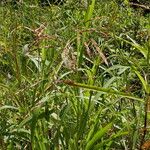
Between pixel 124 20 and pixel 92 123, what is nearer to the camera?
pixel 92 123

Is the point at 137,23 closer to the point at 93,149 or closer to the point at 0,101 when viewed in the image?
the point at 0,101

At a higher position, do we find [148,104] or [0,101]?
[148,104]

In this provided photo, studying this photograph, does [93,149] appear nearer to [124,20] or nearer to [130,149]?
[130,149]

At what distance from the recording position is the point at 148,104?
1.75 m

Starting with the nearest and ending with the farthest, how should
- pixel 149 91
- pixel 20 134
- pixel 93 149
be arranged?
pixel 149 91 < pixel 93 149 < pixel 20 134

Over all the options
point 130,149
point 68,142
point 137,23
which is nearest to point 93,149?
point 68,142

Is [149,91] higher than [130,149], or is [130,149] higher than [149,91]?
[149,91]

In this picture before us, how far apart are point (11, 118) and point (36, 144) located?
0.41 m

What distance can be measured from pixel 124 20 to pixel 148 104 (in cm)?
264

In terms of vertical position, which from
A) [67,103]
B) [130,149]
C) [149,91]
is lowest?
[130,149]

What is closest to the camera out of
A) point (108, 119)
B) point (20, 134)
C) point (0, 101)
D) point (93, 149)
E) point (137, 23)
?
point (93, 149)

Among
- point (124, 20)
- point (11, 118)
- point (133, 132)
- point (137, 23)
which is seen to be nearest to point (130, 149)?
point (133, 132)

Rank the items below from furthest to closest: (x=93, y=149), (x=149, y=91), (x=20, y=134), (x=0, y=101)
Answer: (x=0, y=101) < (x=20, y=134) < (x=93, y=149) < (x=149, y=91)

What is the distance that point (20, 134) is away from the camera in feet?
6.69
